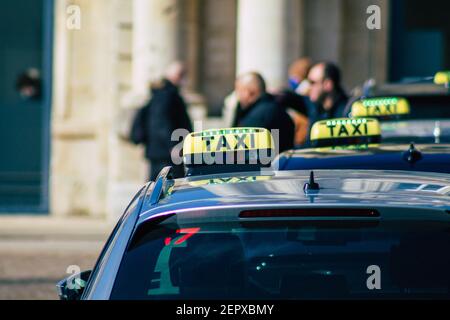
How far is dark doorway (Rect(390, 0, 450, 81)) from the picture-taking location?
627 inches

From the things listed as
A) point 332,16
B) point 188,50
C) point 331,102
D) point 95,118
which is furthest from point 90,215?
point 331,102

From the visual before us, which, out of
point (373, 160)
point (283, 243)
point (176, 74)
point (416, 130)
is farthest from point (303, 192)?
point (176, 74)

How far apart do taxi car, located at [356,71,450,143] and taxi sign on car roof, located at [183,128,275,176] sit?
9.83ft

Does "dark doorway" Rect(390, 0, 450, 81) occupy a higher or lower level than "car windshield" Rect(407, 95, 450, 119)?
higher

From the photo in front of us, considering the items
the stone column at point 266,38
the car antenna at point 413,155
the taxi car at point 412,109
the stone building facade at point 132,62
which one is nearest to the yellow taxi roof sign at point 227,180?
the car antenna at point 413,155

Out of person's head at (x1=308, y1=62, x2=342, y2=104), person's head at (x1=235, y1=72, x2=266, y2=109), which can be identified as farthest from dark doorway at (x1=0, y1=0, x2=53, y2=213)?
person's head at (x1=308, y1=62, x2=342, y2=104)

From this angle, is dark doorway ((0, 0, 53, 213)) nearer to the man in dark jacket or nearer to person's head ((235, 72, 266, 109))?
the man in dark jacket

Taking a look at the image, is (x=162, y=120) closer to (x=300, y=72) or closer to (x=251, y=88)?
(x=300, y=72)

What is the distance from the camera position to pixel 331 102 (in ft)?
34.9

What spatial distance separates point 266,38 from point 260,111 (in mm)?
4175

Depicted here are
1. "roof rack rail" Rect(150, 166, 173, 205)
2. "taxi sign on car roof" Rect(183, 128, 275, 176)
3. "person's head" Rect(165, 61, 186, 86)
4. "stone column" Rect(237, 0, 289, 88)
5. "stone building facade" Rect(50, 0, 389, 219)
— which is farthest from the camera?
"stone building facade" Rect(50, 0, 389, 219)

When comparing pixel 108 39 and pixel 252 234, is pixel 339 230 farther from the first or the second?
pixel 108 39

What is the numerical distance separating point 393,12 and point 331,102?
551 centimetres

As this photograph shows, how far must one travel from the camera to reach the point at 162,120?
42.9ft
